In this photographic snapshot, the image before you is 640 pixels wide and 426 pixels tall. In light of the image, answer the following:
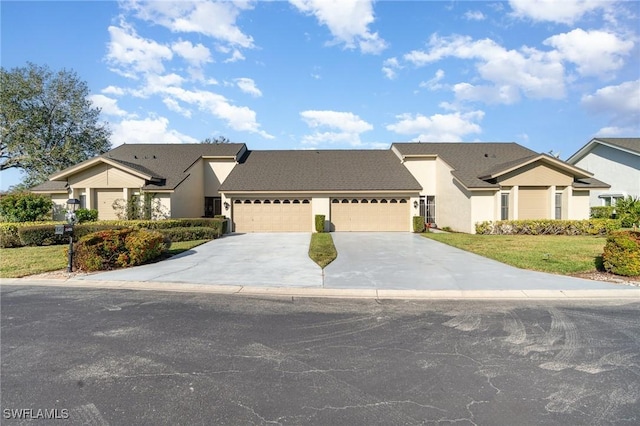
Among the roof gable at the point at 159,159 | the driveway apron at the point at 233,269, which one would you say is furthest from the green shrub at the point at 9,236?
the driveway apron at the point at 233,269

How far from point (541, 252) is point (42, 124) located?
141ft

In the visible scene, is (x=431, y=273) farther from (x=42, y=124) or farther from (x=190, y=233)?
(x=42, y=124)

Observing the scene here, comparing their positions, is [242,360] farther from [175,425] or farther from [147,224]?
[147,224]

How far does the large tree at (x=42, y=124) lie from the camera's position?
104 ft

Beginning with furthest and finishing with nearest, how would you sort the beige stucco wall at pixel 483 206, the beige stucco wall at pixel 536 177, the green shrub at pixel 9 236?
1. the beige stucco wall at pixel 483 206
2. the beige stucco wall at pixel 536 177
3. the green shrub at pixel 9 236

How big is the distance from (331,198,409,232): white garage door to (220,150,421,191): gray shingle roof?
3.25 ft

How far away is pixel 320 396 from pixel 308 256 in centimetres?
927

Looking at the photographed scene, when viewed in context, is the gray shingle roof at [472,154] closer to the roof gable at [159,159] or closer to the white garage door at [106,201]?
→ the roof gable at [159,159]

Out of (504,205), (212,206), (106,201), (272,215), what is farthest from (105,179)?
(504,205)

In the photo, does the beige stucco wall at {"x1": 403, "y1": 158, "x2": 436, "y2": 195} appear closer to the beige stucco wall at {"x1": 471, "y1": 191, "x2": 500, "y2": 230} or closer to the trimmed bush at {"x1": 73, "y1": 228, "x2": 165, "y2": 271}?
the beige stucco wall at {"x1": 471, "y1": 191, "x2": 500, "y2": 230}

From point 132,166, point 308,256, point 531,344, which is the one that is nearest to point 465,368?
point 531,344

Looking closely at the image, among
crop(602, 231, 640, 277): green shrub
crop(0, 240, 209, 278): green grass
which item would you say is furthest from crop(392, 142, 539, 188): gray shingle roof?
crop(0, 240, 209, 278): green grass

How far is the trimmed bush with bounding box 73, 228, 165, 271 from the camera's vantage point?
10312 mm

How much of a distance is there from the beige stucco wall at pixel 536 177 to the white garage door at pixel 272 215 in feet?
41.4
